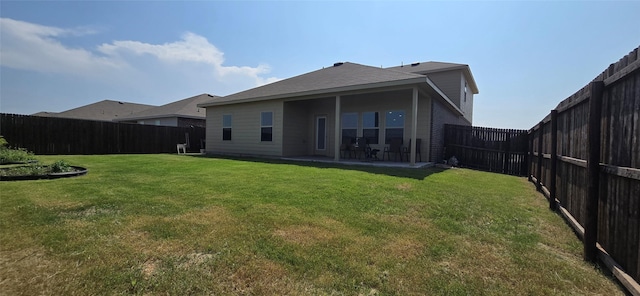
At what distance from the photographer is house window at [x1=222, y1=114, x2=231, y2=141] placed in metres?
14.6

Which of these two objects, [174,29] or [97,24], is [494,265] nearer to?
[174,29]

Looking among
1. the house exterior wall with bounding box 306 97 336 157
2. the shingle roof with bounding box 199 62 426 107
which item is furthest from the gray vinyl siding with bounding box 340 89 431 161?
the shingle roof with bounding box 199 62 426 107

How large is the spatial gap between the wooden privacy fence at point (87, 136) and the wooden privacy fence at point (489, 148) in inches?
615

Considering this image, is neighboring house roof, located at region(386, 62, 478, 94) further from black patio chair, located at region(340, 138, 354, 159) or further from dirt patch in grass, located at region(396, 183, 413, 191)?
dirt patch in grass, located at region(396, 183, 413, 191)

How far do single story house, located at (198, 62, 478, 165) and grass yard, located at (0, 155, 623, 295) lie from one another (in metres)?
5.56

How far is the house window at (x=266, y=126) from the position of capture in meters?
12.7

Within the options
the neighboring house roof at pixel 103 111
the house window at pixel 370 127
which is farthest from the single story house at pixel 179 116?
the house window at pixel 370 127

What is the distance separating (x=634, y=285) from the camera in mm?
1921

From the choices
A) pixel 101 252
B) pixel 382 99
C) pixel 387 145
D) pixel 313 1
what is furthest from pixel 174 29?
pixel 101 252

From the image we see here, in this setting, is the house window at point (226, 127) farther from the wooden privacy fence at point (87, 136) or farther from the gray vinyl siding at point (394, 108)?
the gray vinyl siding at point (394, 108)

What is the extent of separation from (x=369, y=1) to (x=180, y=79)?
48.1 feet

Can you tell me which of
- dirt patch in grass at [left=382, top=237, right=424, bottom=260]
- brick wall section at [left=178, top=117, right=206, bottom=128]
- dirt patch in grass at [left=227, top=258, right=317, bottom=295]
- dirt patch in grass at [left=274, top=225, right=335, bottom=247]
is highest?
brick wall section at [left=178, top=117, right=206, bottom=128]

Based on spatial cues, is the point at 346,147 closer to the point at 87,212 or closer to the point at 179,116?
the point at 87,212

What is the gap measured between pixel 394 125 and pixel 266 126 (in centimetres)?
576
